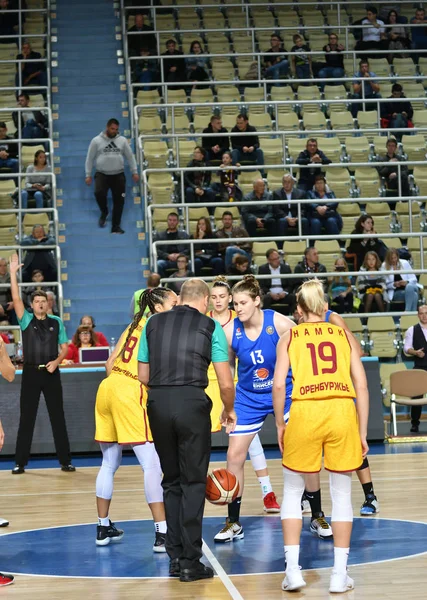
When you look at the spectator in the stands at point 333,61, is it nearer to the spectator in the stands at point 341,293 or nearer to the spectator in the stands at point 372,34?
the spectator in the stands at point 372,34

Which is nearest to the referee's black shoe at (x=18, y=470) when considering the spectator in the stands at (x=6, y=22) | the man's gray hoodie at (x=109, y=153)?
the man's gray hoodie at (x=109, y=153)

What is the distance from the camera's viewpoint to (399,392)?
14055mm

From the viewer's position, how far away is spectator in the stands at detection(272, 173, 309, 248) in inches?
640

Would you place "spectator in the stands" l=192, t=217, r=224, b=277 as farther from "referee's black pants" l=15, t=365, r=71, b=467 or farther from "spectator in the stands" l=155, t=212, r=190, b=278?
"referee's black pants" l=15, t=365, r=71, b=467

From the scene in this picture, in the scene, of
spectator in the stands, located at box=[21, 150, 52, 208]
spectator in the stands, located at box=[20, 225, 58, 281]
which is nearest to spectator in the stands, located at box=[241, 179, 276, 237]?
spectator in the stands, located at box=[20, 225, 58, 281]

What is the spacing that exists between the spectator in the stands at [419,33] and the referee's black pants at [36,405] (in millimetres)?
12947

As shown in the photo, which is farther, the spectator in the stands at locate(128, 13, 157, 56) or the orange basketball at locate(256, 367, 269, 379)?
the spectator in the stands at locate(128, 13, 157, 56)

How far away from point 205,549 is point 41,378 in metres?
5.03

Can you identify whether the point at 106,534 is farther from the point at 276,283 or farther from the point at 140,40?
the point at 140,40

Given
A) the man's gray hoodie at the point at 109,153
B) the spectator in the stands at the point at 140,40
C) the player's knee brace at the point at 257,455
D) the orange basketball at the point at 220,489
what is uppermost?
the spectator in the stands at the point at 140,40

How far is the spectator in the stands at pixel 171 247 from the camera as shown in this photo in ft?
50.2

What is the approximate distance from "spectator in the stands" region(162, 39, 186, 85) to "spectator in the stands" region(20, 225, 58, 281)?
5471 mm

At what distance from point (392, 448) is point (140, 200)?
695 centimetres

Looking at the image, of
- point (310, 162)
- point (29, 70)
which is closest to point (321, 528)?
point (310, 162)
